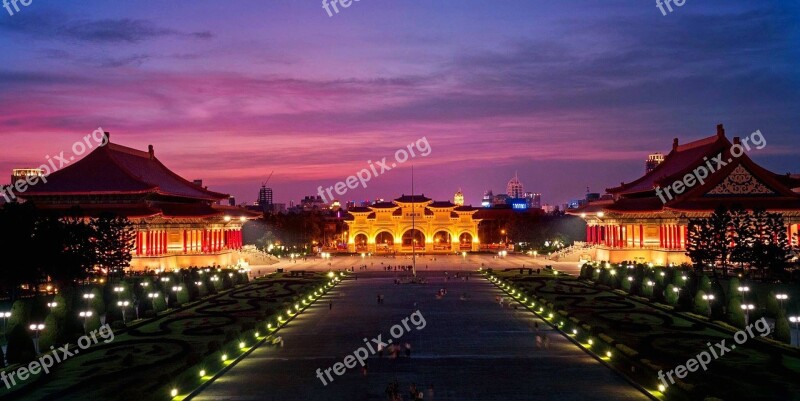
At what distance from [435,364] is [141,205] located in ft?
178

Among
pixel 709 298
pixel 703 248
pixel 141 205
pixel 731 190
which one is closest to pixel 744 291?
pixel 709 298

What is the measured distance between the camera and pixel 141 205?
77.3m

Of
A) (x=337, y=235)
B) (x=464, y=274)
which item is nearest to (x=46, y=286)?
(x=464, y=274)

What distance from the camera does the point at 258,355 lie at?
35.0m

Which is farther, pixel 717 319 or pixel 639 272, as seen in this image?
pixel 639 272

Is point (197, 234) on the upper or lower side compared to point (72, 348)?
upper

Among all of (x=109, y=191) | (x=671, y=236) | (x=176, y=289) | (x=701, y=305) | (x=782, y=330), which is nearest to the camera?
(x=782, y=330)

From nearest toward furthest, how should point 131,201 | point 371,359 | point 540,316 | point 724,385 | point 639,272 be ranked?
point 724,385 < point 371,359 < point 540,316 < point 639,272 < point 131,201

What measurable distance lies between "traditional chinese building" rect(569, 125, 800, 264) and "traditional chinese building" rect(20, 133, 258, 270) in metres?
48.9

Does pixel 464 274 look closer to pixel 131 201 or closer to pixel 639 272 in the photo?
pixel 639 272

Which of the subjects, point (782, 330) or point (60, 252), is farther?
point (60, 252)

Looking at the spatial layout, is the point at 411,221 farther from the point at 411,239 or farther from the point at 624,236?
the point at 624,236

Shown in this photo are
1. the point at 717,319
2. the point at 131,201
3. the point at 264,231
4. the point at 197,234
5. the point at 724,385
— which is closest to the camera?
the point at 724,385

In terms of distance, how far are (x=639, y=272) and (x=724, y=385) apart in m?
33.1
